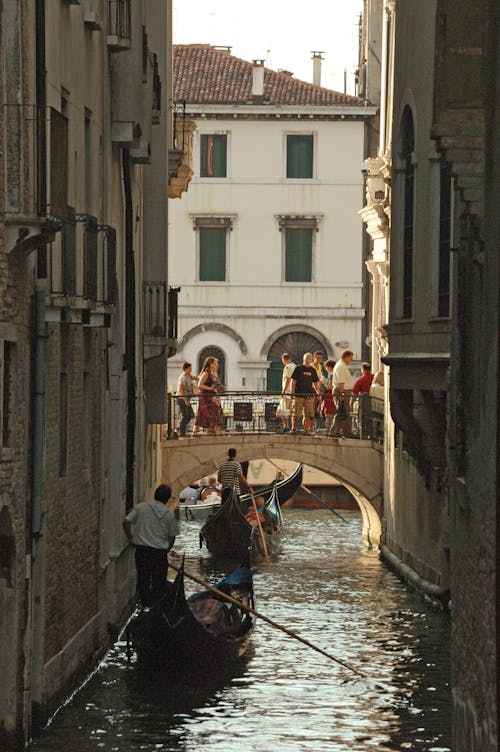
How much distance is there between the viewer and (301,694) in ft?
56.5

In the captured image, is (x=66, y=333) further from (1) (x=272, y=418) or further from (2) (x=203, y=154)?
(2) (x=203, y=154)

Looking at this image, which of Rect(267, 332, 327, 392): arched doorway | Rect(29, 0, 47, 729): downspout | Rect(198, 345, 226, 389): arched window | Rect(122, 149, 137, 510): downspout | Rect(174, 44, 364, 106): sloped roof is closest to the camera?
Rect(29, 0, 47, 729): downspout

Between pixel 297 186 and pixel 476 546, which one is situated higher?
pixel 297 186

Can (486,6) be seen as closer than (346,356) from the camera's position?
Yes

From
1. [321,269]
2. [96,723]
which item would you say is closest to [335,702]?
[96,723]

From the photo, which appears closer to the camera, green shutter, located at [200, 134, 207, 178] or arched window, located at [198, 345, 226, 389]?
arched window, located at [198, 345, 226, 389]

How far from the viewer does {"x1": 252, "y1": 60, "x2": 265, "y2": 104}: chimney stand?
154 feet

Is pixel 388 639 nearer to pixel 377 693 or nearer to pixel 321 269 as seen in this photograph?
pixel 377 693

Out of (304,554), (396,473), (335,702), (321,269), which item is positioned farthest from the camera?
(321,269)

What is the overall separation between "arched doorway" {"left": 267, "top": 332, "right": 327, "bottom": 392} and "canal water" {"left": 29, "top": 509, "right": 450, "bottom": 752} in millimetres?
21611

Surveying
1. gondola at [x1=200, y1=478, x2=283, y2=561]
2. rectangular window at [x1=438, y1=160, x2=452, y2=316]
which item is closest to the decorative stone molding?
gondola at [x1=200, y1=478, x2=283, y2=561]

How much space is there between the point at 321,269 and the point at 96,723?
3173 centimetres

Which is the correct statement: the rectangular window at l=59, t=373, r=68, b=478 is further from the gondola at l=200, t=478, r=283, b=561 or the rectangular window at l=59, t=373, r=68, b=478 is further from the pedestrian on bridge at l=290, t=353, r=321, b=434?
the pedestrian on bridge at l=290, t=353, r=321, b=434

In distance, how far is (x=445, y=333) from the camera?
1928 cm
